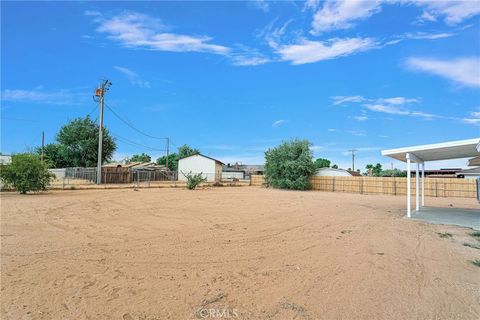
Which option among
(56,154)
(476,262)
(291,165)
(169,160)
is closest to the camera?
(476,262)

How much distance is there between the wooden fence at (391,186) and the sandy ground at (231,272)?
1900 centimetres

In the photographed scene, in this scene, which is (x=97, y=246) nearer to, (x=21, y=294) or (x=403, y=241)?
(x=21, y=294)

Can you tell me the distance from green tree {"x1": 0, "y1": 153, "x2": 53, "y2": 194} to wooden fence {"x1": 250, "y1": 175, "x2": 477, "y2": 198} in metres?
25.0

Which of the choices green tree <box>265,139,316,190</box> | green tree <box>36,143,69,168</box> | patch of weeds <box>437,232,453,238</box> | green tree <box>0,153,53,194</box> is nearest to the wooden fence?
green tree <box>265,139,316,190</box>

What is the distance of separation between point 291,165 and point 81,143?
28470mm

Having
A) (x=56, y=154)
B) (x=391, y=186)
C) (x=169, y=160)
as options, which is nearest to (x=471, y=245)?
(x=391, y=186)

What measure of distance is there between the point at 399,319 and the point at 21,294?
452 centimetres

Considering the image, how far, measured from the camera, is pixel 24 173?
1756 centimetres

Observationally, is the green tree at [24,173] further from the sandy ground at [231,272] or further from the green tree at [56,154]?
the green tree at [56,154]

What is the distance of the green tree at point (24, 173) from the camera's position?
57.4 ft

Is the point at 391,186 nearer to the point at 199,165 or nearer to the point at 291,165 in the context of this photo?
the point at 291,165

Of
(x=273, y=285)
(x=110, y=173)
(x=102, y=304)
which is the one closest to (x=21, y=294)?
(x=102, y=304)

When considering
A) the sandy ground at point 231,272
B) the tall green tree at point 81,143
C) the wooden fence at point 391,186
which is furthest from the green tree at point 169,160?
the sandy ground at point 231,272

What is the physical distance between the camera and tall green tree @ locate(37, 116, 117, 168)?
41344mm
